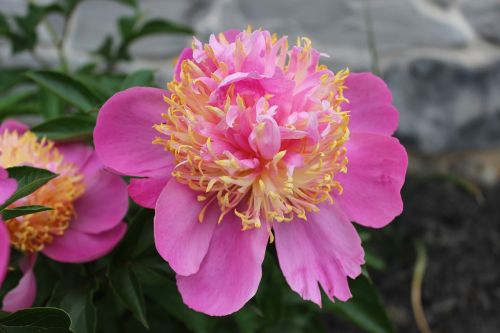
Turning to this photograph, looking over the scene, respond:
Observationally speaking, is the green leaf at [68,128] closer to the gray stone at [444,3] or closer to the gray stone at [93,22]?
the gray stone at [93,22]

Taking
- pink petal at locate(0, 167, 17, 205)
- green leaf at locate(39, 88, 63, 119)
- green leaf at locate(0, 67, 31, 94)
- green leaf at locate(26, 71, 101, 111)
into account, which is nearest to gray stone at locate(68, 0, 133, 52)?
green leaf at locate(0, 67, 31, 94)

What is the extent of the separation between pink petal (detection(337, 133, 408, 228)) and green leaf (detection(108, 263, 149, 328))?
207mm

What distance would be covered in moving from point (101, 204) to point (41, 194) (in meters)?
0.06

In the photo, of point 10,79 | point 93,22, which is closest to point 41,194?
point 10,79

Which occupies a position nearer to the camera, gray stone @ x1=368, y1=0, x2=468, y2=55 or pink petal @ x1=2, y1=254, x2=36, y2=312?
pink petal @ x1=2, y1=254, x2=36, y2=312

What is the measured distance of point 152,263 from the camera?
0.60 meters

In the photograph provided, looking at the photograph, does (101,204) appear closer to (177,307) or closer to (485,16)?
(177,307)

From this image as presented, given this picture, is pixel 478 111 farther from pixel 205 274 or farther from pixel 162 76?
pixel 205 274

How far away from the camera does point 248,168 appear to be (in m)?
0.49

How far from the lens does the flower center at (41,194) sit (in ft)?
1.78

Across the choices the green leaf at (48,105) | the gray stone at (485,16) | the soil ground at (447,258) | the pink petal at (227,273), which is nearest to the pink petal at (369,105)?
the pink petal at (227,273)

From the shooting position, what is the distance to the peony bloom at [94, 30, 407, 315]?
48 centimetres

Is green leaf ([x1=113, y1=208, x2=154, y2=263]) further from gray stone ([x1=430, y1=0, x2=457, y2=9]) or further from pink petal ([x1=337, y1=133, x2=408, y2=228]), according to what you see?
gray stone ([x1=430, y1=0, x2=457, y2=9])

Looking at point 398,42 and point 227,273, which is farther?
point 398,42
